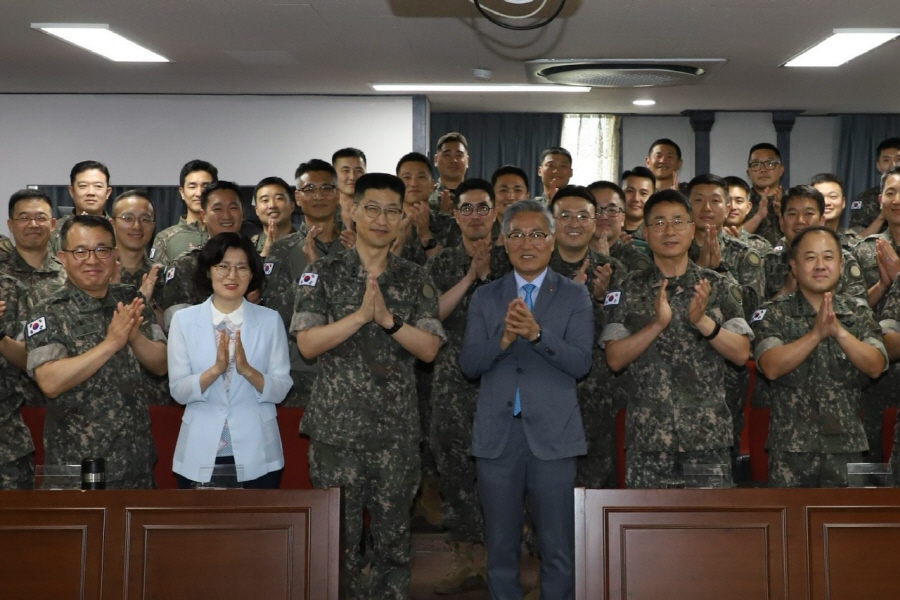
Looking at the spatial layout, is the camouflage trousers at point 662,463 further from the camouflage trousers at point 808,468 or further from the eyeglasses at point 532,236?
the eyeglasses at point 532,236

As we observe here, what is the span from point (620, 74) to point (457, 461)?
3725 millimetres

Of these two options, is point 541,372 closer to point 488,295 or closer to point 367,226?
point 488,295

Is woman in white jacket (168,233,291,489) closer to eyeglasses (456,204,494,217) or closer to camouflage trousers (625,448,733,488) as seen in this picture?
eyeglasses (456,204,494,217)

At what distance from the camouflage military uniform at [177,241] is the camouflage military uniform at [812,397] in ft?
9.76

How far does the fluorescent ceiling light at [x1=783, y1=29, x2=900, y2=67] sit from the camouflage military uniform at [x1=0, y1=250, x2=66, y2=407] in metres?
5.20

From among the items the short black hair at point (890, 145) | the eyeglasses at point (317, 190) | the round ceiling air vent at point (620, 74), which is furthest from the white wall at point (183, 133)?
the eyeglasses at point (317, 190)

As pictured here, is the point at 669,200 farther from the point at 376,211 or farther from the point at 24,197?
the point at 24,197

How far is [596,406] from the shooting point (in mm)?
4383

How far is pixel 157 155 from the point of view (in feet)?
31.9

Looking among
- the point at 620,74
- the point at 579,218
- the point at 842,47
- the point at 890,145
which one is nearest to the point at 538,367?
the point at 579,218

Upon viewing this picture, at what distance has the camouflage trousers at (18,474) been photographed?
3822 mm

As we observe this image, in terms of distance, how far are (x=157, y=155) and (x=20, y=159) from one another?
52.8 inches

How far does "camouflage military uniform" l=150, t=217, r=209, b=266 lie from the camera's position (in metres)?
5.28

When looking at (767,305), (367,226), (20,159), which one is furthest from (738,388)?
(20,159)
